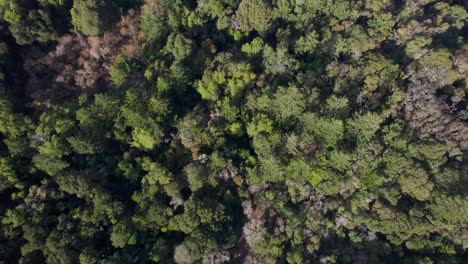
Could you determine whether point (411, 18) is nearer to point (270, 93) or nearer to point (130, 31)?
point (270, 93)

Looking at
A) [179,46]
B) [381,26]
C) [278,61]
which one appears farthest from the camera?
[381,26]

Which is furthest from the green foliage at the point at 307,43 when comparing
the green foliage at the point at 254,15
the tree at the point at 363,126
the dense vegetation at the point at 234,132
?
the tree at the point at 363,126

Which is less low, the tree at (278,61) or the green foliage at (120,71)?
the tree at (278,61)

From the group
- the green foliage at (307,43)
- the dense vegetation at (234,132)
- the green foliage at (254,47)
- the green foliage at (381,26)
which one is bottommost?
the dense vegetation at (234,132)

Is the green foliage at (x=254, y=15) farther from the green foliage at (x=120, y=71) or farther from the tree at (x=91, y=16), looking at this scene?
the tree at (x=91, y=16)

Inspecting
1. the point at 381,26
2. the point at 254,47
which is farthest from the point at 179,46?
the point at 381,26

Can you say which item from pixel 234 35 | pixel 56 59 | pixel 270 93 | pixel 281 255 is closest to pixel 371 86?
pixel 270 93

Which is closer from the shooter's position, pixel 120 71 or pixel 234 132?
pixel 234 132

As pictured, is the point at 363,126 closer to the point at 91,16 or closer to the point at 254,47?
the point at 254,47

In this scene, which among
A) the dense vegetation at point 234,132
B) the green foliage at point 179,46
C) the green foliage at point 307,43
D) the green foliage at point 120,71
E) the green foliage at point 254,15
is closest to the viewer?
the dense vegetation at point 234,132
